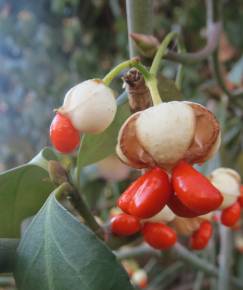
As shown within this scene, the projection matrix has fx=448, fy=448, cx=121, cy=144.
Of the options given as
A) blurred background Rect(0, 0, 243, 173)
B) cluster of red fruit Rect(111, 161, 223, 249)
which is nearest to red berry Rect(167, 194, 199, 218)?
cluster of red fruit Rect(111, 161, 223, 249)

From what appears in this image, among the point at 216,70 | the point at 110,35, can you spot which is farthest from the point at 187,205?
the point at 110,35

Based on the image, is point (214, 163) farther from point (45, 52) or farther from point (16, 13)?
point (16, 13)

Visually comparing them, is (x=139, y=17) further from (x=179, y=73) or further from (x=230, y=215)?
(x=230, y=215)

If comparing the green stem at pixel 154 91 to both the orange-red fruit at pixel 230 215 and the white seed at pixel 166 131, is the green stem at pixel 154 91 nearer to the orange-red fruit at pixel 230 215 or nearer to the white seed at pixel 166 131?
the white seed at pixel 166 131

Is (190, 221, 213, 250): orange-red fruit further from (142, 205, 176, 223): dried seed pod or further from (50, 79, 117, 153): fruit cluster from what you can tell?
(50, 79, 117, 153): fruit cluster

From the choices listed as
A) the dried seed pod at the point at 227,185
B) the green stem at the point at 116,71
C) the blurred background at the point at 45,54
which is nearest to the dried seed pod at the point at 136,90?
the green stem at the point at 116,71
